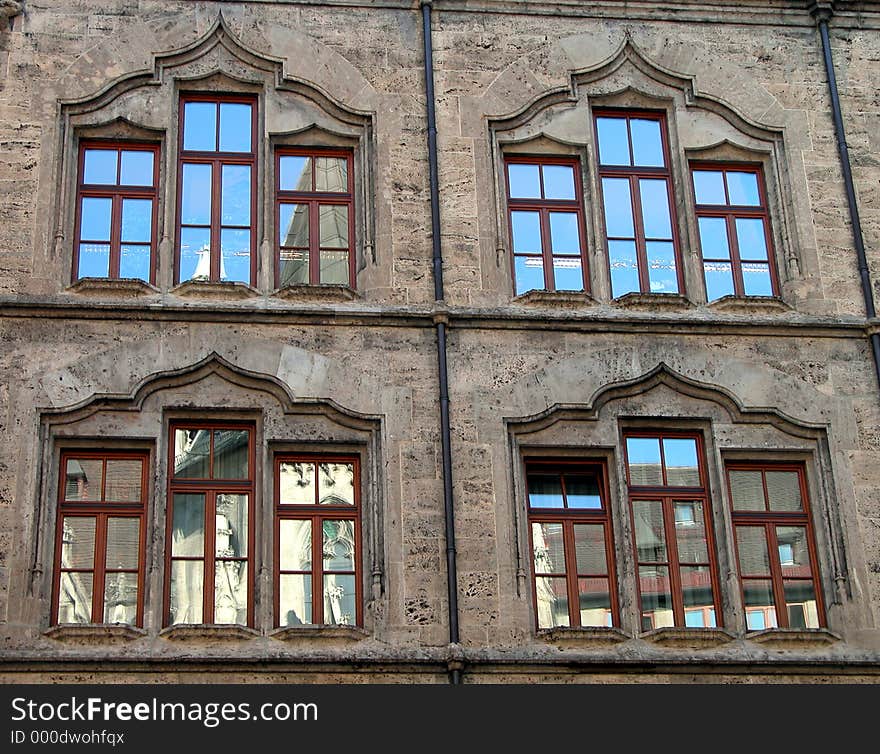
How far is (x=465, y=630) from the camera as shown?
Result: 54.0ft

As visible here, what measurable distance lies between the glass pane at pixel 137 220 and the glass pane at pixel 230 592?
3.64 meters

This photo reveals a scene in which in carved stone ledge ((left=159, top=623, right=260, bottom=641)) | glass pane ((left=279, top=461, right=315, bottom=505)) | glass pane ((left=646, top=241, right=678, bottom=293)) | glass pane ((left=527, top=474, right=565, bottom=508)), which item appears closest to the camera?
carved stone ledge ((left=159, top=623, right=260, bottom=641))

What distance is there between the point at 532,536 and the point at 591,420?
132cm

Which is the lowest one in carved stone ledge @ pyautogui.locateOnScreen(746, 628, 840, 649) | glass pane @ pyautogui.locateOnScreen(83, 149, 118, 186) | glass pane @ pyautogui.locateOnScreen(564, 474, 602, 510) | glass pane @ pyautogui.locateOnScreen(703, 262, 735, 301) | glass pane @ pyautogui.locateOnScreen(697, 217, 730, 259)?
carved stone ledge @ pyautogui.locateOnScreen(746, 628, 840, 649)

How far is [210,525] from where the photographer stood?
16969mm

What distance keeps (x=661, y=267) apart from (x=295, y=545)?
16.3 ft

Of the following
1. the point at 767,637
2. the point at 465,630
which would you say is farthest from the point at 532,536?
the point at 767,637

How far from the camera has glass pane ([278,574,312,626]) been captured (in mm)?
16656

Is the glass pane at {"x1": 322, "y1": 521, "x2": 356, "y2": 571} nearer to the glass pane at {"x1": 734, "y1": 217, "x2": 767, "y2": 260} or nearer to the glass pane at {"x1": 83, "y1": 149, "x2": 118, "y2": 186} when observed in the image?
the glass pane at {"x1": 83, "y1": 149, "x2": 118, "y2": 186}

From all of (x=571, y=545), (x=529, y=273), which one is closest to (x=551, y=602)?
(x=571, y=545)

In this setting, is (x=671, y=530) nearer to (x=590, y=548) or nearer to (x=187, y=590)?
(x=590, y=548)

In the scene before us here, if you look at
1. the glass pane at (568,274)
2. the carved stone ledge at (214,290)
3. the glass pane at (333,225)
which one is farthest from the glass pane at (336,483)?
the glass pane at (568,274)

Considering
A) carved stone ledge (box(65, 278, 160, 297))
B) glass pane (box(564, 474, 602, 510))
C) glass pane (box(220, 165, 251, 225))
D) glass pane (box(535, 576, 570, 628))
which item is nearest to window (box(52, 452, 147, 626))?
carved stone ledge (box(65, 278, 160, 297))

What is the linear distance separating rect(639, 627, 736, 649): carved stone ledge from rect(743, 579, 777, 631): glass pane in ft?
1.44
